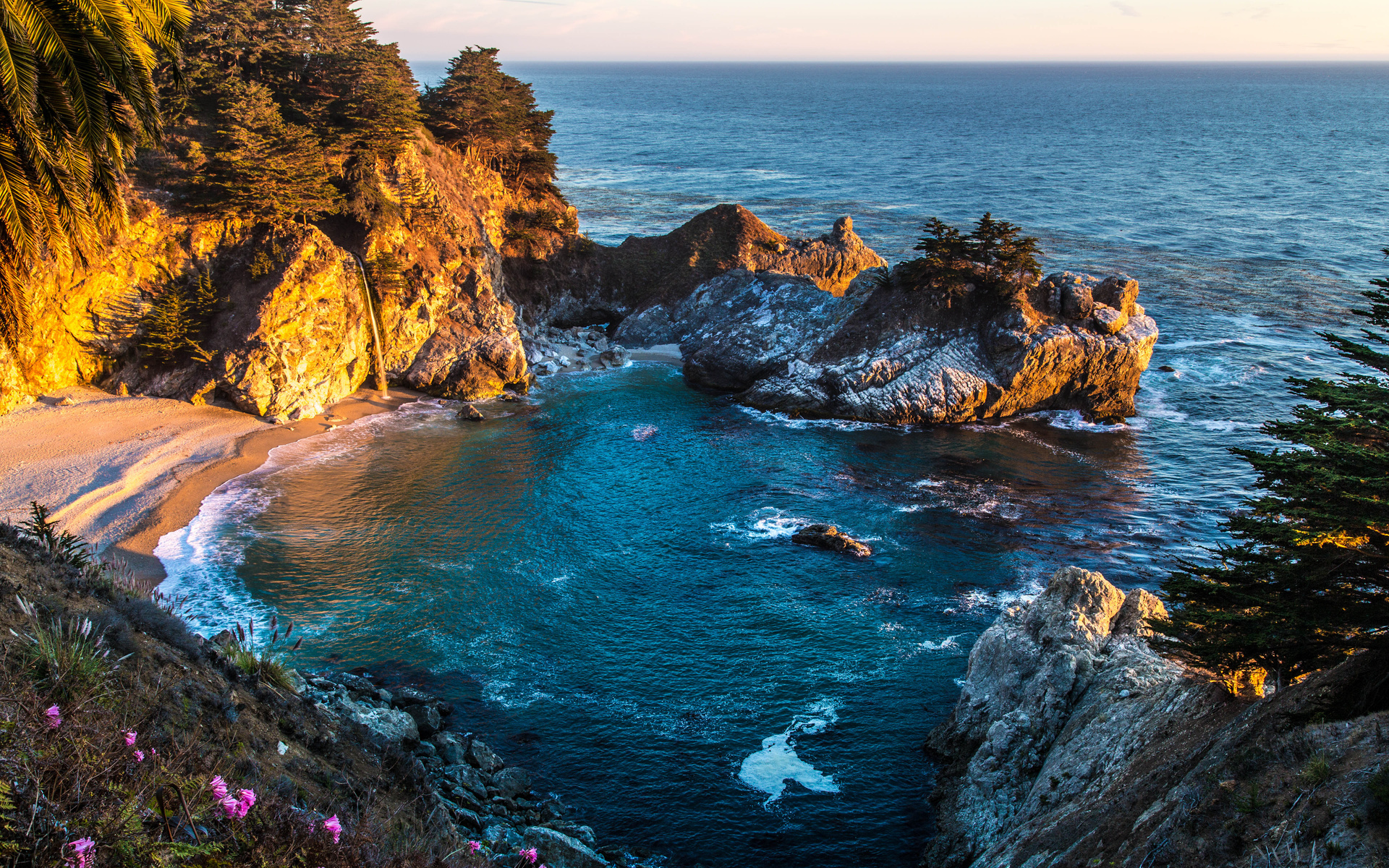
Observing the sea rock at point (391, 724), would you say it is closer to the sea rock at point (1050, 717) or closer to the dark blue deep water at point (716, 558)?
the dark blue deep water at point (716, 558)

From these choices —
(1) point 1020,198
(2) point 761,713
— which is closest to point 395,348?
(2) point 761,713

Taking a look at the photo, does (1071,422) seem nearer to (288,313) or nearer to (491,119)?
(288,313)

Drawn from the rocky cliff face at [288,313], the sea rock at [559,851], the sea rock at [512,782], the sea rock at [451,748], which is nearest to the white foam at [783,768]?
the sea rock at [559,851]

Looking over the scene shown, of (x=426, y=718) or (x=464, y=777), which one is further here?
(x=426, y=718)

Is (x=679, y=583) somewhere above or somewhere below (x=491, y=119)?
below

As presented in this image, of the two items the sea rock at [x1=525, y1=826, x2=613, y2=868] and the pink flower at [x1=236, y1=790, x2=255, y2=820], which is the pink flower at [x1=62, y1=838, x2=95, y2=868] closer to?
the pink flower at [x1=236, y1=790, x2=255, y2=820]

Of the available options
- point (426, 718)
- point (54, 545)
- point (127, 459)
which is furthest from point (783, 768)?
point (127, 459)
